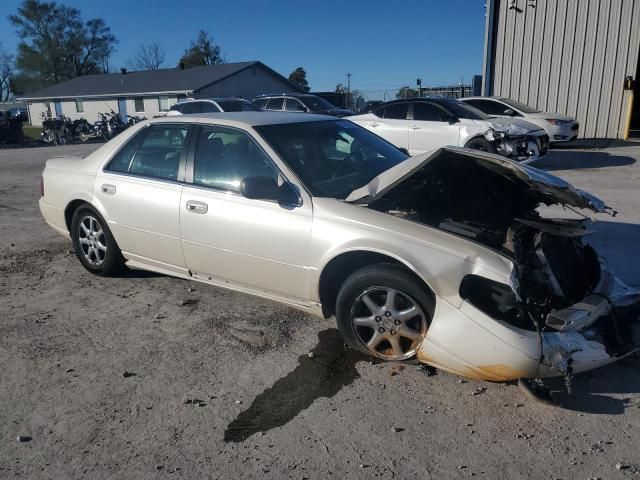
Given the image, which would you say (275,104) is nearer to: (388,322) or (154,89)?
(388,322)

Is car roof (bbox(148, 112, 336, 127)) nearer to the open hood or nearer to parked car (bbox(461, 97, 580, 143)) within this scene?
the open hood

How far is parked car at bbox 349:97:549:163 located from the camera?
10.7 metres

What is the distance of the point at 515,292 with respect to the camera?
297 cm

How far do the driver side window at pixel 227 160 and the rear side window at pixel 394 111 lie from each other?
828 centimetres

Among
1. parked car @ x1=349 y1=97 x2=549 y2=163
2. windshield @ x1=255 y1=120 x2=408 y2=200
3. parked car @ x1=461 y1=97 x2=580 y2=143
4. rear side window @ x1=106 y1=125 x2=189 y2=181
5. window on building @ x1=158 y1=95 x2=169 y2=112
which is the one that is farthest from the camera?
window on building @ x1=158 y1=95 x2=169 y2=112

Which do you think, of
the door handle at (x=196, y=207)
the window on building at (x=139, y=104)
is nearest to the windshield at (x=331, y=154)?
the door handle at (x=196, y=207)

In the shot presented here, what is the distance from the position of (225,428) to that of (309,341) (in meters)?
1.12

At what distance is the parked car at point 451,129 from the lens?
1066 centimetres

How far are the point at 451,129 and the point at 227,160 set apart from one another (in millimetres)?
7901

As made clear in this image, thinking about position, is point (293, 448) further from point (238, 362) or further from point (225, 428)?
point (238, 362)

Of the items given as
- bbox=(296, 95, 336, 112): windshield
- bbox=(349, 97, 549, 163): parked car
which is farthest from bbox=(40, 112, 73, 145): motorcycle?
bbox=(349, 97, 549, 163): parked car

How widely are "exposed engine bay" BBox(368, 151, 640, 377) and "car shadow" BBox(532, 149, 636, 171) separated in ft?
29.9

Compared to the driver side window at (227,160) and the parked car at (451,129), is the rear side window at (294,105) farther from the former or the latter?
the driver side window at (227,160)

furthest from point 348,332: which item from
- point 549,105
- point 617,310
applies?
point 549,105
